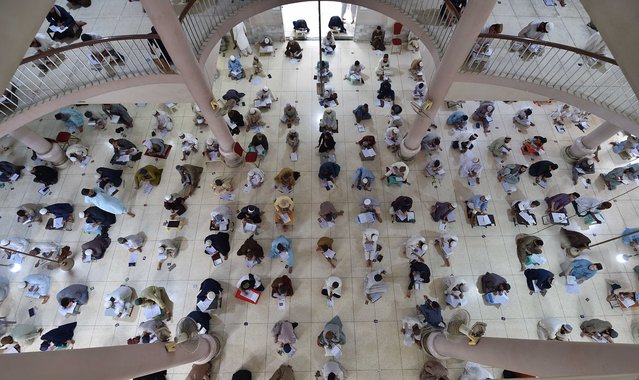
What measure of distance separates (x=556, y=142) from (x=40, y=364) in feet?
49.8

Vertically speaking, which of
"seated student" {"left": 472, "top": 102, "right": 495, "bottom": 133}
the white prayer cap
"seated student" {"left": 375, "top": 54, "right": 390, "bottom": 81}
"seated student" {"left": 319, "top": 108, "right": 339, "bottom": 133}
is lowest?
"seated student" {"left": 319, "top": 108, "right": 339, "bottom": 133}

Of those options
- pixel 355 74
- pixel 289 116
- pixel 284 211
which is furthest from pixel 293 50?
pixel 284 211

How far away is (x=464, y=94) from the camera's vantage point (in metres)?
10.2

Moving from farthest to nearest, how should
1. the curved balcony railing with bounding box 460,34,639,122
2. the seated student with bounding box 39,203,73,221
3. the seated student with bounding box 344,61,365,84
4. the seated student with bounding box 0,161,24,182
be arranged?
the seated student with bounding box 344,61,365,84
the seated student with bounding box 0,161,24,182
the seated student with bounding box 39,203,73,221
the curved balcony railing with bounding box 460,34,639,122

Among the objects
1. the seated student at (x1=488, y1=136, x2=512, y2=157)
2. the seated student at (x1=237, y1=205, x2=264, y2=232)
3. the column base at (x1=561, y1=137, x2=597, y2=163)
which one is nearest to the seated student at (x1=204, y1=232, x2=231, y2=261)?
the seated student at (x1=237, y1=205, x2=264, y2=232)

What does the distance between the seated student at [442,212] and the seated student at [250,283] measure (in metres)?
5.83

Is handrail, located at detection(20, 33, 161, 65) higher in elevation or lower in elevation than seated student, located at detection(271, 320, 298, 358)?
higher

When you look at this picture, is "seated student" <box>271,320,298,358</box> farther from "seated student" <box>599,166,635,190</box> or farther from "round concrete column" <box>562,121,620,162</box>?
"seated student" <box>599,166,635,190</box>

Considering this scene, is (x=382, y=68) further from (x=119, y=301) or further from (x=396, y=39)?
(x=119, y=301)

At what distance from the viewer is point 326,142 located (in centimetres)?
1229

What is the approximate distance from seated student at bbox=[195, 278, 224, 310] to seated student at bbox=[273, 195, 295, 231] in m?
2.63

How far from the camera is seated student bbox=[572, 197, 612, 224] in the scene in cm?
1134

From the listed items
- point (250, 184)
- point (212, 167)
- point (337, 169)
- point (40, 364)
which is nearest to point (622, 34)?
point (40, 364)

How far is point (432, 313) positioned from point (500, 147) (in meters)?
6.37
